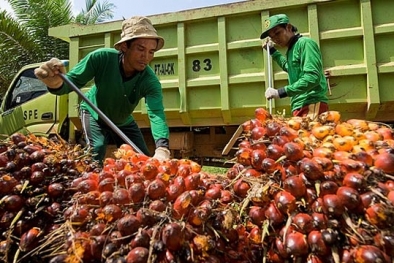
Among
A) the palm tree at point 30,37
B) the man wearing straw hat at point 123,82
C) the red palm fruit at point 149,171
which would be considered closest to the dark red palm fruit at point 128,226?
the red palm fruit at point 149,171

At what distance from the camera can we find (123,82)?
2967 mm

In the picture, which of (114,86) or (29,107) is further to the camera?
(29,107)

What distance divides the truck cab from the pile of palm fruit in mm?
4490

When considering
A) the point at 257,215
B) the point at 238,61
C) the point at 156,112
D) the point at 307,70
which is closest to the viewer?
the point at 257,215

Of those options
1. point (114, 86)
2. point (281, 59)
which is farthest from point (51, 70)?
point (281, 59)

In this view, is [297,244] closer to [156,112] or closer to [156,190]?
[156,190]

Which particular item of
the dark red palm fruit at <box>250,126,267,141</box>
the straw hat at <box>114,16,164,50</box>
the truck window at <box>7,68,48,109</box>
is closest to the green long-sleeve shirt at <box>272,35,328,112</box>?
the straw hat at <box>114,16,164,50</box>

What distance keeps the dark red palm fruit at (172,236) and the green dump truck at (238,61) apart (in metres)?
3.02

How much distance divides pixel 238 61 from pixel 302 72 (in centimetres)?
134

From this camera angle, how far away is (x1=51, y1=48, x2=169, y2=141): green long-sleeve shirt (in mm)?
2822

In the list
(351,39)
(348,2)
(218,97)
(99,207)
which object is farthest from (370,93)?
(99,207)

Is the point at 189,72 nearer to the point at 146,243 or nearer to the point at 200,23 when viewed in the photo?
the point at 200,23

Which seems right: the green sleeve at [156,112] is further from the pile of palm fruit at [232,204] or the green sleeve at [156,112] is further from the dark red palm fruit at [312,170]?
the dark red palm fruit at [312,170]

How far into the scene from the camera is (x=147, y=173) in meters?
1.29
